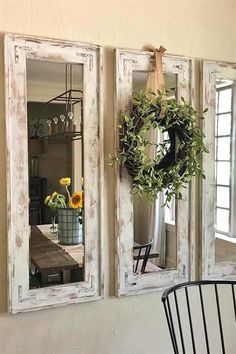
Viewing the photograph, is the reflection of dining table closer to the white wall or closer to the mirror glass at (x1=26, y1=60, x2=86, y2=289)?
the mirror glass at (x1=26, y1=60, x2=86, y2=289)

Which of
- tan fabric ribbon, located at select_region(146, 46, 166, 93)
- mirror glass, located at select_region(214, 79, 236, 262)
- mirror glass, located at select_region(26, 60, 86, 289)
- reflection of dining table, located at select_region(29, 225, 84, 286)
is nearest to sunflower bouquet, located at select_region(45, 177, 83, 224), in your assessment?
mirror glass, located at select_region(26, 60, 86, 289)

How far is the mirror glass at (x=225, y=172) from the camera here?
2322 millimetres

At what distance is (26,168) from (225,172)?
119cm

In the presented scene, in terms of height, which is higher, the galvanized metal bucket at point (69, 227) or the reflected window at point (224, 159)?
the reflected window at point (224, 159)

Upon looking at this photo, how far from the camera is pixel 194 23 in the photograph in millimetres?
2219

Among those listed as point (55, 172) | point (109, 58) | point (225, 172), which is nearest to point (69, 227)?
point (55, 172)

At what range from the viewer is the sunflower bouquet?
1913 mm

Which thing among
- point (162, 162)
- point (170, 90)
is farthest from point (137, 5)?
point (162, 162)

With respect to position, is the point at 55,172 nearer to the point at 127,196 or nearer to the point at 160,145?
the point at 127,196

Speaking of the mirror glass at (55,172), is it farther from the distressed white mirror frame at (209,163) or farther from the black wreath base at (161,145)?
the distressed white mirror frame at (209,163)

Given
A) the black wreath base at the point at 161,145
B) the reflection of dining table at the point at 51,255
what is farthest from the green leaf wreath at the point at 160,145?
the reflection of dining table at the point at 51,255

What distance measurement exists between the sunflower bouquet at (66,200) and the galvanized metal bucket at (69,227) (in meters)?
0.02

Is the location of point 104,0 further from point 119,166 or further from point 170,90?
point 119,166

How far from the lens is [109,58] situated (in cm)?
201
